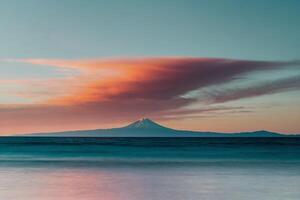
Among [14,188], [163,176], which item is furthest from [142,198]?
[163,176]

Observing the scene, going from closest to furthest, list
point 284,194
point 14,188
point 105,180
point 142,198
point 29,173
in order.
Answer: point 142,198
point 284,194
point 14,188
point 105,180
point 29,173

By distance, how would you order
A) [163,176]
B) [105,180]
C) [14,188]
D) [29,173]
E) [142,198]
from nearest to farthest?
[142,198]
[14,188]
[105,180]
[163,176]
[29,173]

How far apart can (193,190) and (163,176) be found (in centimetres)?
466

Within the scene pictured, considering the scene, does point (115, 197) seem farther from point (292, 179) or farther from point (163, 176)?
point (292, 179)

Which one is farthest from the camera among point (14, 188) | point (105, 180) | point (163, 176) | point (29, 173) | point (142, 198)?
point (29, 173)

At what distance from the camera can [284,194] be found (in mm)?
14750

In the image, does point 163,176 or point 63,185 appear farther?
point 163,176

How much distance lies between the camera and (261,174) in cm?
2136

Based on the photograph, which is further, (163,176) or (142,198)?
(163,176)

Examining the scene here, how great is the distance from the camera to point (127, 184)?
675 inches

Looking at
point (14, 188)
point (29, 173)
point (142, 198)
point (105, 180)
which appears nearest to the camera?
point (142, 198)

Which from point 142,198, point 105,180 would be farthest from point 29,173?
point 142,198

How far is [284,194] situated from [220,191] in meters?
1.85

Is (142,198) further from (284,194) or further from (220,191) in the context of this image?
(284,194)
